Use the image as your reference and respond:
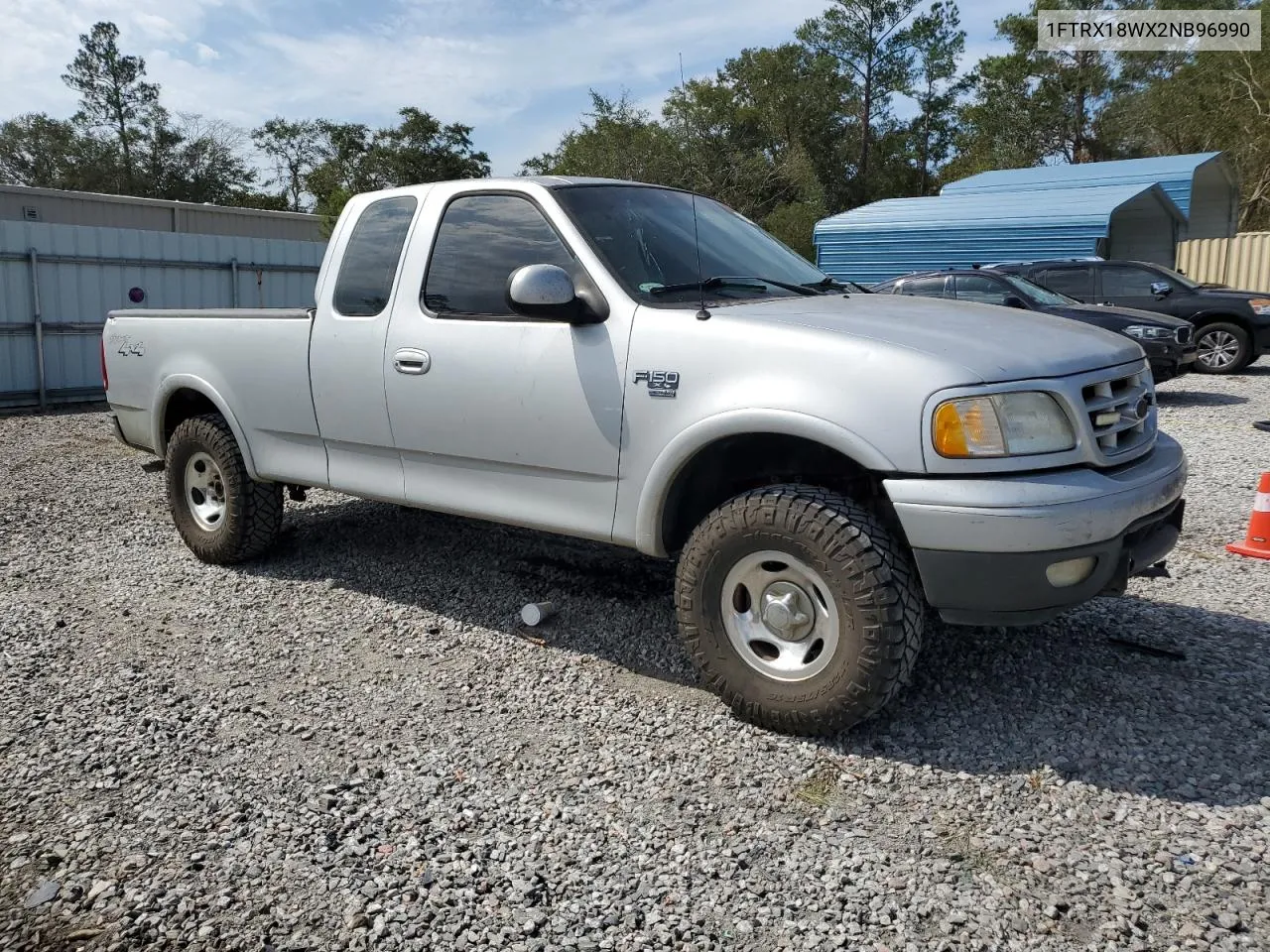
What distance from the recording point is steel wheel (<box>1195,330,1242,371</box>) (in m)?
14.5

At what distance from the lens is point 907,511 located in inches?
124

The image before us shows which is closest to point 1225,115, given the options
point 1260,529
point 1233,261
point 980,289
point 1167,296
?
point 1233,261

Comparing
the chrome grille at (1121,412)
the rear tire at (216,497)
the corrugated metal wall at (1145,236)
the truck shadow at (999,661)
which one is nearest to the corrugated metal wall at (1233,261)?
the corrugated metal wall at (1145,236)

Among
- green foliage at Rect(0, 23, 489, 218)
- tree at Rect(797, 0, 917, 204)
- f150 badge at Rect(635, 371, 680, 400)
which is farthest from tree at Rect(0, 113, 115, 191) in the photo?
f150 badge at Rect(635, 371, 680, 400)

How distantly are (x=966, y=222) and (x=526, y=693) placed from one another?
20.6 m

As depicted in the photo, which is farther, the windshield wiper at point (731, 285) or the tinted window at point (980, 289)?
the tinted window at point (980, 289)

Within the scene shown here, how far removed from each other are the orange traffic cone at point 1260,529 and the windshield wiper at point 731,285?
3.03m

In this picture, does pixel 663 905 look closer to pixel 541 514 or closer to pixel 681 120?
pixel 541 514

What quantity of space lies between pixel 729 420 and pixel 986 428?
831 mm

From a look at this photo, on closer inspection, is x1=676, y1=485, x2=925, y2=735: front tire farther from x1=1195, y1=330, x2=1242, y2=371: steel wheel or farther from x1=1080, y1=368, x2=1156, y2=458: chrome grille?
x1=1195, y1=330, x2=1242, y2=371: steel wheel

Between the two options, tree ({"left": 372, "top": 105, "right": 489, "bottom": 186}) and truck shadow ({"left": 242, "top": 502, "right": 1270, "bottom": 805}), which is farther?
tree ({"left": 372, "top": 105, "right": 489, "bottom": 186})

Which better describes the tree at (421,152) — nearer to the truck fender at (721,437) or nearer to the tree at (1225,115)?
the tree at (1225,115)

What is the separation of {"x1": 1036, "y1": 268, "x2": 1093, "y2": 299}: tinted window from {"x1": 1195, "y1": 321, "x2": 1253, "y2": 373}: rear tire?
6.44 ft

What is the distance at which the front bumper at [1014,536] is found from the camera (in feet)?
10.0
